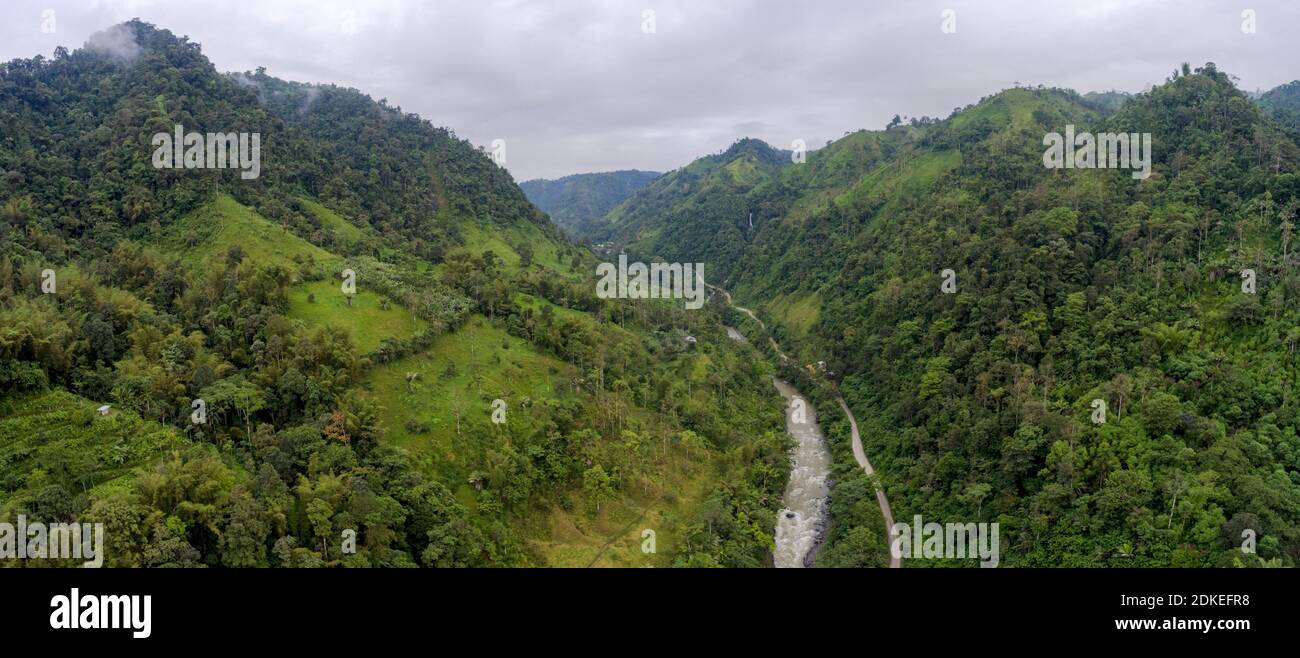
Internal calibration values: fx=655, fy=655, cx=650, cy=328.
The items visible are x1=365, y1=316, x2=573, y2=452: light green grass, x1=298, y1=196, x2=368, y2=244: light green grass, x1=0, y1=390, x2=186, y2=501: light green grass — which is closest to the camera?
x1=0, y1=390, x2=186, y2=501: light green grass

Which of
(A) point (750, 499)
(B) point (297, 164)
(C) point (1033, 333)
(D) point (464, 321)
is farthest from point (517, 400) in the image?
(B) point (297, 164)

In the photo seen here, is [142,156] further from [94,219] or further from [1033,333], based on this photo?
[1033,333]

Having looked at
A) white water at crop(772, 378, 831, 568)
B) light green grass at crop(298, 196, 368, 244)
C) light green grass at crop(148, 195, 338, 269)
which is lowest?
white water at crop(772, 378, 831, 568)

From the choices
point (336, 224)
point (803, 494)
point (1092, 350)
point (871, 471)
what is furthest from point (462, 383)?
point (1092, 350)

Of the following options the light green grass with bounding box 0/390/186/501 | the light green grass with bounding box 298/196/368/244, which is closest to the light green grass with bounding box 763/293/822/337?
the light green grass with bounding box 298/196/368/244

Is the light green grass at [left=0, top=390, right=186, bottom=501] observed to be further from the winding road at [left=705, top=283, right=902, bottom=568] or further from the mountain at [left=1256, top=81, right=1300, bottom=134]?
the mountain at [left=1256, top=81, right=1300, bottom=134]

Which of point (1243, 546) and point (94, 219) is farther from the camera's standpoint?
point (94, 219)
